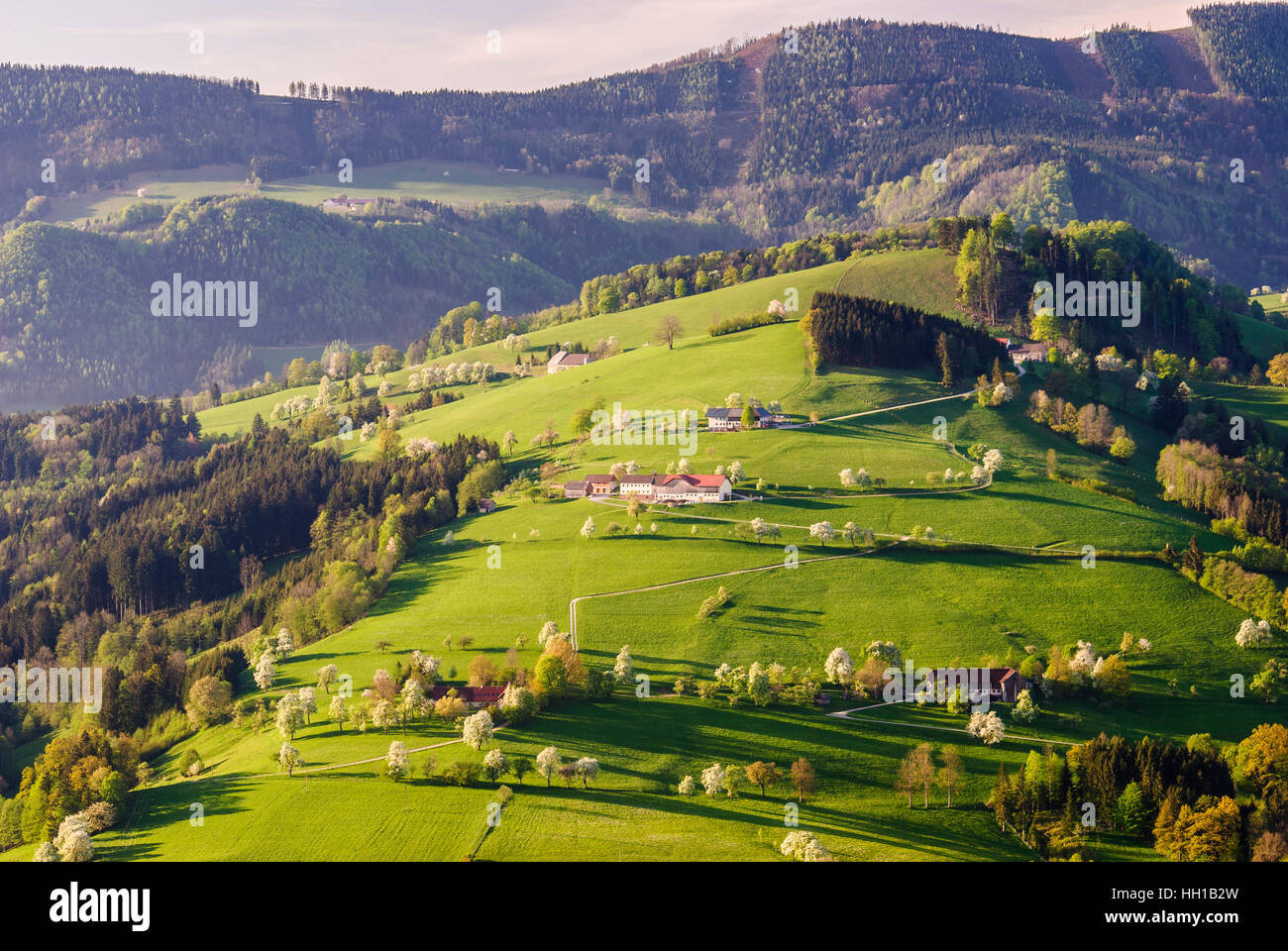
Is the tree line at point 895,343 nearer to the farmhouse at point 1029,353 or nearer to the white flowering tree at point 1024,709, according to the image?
the farmhouse at point 1029,353

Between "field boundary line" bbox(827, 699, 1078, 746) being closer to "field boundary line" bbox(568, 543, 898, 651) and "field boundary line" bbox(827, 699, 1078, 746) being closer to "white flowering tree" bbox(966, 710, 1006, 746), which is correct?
"white flowering tree" bbox(966, 710, 1006, 746)

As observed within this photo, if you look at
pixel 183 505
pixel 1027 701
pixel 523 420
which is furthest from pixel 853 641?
pixel 183 505

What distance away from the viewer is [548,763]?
88.5 m

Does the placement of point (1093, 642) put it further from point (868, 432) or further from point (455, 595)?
point (455, 595)

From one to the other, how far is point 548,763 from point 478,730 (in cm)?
740

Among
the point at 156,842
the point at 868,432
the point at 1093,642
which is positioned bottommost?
the point at 156,842

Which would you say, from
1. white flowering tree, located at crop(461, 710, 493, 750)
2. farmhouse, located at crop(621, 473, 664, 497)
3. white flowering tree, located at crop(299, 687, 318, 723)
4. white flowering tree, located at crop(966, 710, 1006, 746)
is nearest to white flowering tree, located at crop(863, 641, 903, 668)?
white flowering tree, located at crop(966, 710, 1006, 746)

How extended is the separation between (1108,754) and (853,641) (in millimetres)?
26216

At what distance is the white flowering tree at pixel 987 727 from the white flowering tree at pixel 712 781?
21.1m

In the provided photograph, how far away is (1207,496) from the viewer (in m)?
139

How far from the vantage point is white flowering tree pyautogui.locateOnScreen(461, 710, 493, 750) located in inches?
3666

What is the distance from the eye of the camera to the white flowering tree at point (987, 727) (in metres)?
93.6

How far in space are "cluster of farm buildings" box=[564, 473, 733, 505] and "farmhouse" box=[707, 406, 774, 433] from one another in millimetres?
18323

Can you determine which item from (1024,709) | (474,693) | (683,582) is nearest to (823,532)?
(683,582)
